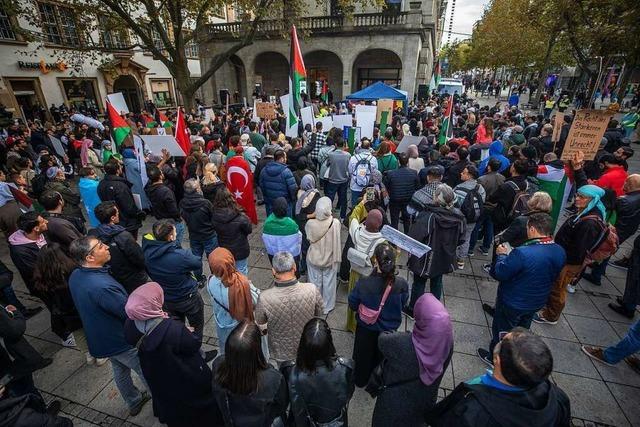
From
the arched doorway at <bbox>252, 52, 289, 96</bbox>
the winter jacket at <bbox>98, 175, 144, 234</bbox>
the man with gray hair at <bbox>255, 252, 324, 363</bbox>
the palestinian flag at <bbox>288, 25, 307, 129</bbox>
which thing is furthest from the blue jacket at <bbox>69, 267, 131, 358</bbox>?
the arched doorway at <bbox>252, 52, 289, 96</bbox>

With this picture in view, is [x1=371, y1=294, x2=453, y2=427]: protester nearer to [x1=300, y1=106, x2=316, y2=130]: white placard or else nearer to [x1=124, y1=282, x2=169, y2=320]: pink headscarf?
[x1=124, y1=282, x2=169, y2=320]: pink headscarf

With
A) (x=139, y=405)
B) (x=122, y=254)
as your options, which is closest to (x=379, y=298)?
(x=139, y=405)

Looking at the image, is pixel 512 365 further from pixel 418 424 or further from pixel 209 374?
pixel 209 374

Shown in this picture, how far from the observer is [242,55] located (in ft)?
79.4

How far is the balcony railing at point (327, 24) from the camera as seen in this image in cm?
2023

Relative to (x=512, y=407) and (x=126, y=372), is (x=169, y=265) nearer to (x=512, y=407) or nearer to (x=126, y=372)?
(x=126, y=372)

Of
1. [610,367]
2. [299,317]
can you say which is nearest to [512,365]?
[299,317]

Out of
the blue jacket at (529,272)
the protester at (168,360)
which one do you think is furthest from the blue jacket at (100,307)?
the blue jacket at (529,272)

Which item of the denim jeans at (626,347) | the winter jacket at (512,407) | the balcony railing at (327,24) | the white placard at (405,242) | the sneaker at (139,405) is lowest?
the sneaker at (139,405)

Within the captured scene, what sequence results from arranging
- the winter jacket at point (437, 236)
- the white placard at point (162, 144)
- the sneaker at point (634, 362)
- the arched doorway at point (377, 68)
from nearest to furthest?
the sneaker at point (634, 362)
the winter jacket at point (437, 236)
the white placard at point (162, 144)
the arched doorway at point (377, 68)

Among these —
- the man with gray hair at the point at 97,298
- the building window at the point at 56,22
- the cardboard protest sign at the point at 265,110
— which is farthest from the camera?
the building window at the point at 56,22

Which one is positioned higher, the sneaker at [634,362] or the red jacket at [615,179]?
the red jacket at [615,179]

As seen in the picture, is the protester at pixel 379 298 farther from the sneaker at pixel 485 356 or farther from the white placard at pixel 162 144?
the white placard at pixel 162 144

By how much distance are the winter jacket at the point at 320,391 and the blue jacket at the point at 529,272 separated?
205 cm
